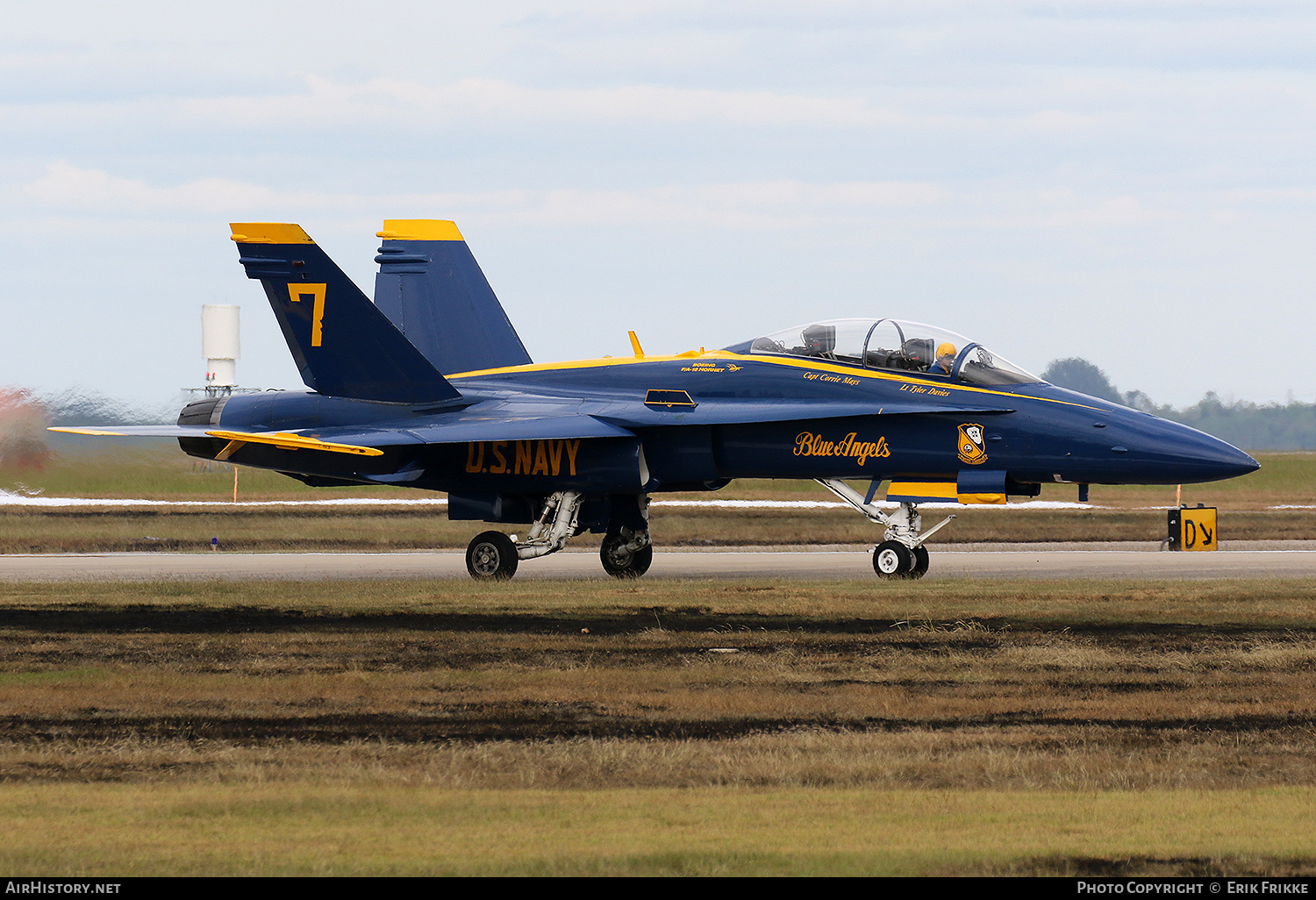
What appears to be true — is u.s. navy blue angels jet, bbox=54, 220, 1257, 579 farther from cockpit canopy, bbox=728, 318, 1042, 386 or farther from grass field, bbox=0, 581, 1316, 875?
grass field, bbox=0, 581, 1316, 875

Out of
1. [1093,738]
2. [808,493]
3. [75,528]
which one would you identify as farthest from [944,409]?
[808,493]

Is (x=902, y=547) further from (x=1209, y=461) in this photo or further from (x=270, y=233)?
(x=270, y=233)

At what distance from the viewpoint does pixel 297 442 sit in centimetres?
1916

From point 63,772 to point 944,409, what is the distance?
12.9 m

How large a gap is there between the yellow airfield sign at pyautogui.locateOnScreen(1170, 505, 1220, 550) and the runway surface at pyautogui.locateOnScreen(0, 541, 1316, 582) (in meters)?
0.54

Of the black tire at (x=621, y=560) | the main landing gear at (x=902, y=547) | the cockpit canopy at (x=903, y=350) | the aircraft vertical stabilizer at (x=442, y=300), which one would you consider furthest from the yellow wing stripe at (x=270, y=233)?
the main landing gear at (x=902, y=547)

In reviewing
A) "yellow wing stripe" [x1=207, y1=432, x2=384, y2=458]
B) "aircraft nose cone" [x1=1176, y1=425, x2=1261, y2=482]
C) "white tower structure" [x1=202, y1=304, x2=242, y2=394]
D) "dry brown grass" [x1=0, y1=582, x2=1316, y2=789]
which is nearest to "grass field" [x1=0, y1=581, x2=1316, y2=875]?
"dry brown grass" [x1=0, y1=582, x2=1316, y2=789]

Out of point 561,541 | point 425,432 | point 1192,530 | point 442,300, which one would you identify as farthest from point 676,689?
point 1192,530

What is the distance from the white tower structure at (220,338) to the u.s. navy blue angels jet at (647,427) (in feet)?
76.2

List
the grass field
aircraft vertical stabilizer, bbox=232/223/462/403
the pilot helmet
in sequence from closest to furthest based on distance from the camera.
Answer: the grass field
the pilot helmet
aircraft vertical stabilizer, bbox=232/223/462/403

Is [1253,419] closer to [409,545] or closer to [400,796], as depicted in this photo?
[409,545]

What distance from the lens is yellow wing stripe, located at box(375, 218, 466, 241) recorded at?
25.4 m

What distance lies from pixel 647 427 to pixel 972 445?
172 inches

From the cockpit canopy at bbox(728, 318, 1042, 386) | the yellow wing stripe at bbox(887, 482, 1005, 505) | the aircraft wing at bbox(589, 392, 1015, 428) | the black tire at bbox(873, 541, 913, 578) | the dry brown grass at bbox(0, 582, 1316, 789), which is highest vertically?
the cockpit canopy at bbox(728, 318, 1042, 386)
